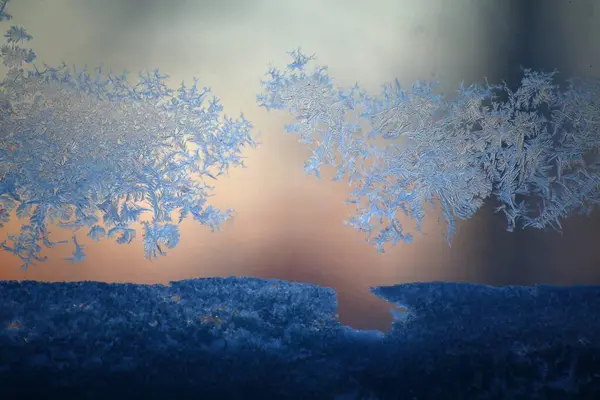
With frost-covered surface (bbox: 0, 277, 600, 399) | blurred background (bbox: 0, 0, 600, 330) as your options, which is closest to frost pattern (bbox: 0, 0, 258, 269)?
blurred background (bbox: 0, 0, 600, 330)

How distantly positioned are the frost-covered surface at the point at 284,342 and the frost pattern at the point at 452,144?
54 cm

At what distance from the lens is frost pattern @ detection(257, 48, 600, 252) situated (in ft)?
11.1

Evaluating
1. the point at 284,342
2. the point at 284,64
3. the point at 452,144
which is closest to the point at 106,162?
the point at 284,64

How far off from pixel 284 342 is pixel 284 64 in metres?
1.70

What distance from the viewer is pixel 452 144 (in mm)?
3463

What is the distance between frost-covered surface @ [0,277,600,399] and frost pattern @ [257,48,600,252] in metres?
0.54

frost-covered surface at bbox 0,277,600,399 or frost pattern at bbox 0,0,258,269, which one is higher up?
frost pattern at bbox 0,0,258,269

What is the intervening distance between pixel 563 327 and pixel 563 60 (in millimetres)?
1737

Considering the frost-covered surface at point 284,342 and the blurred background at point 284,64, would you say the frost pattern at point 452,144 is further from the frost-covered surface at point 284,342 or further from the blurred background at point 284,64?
the frost-covered surface at point 284,342

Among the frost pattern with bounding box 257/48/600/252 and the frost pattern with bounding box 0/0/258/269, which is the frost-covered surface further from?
the frost pattern with bounding box 257/48/600/252

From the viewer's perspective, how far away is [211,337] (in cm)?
269

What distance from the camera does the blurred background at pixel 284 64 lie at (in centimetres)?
331

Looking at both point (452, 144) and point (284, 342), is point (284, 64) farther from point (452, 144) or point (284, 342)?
point (284, 342)

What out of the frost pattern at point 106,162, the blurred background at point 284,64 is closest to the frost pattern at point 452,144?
the blurred background at point 284,64
